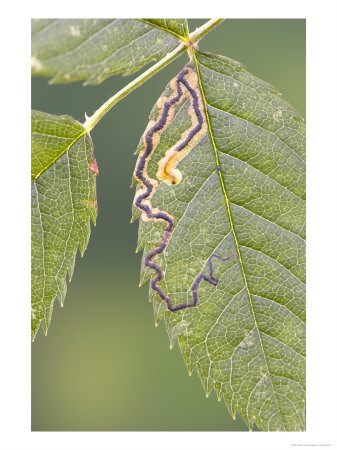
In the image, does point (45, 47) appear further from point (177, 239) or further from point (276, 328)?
point (276, 328)

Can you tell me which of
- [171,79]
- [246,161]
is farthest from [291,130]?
[171,79]

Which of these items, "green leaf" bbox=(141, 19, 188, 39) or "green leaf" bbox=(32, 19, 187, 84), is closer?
"green leaf" bbox=(32, 19, 187, 84)

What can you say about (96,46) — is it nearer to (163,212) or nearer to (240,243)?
(163,212)

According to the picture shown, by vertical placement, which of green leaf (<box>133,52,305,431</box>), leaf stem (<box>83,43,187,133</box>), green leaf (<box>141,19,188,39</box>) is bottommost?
green leaf (<box>133,52,305,431</box>)

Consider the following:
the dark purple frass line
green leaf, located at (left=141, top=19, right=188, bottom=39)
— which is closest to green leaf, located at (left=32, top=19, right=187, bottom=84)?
green leaf, located at (left=141, top=19, right=188, bottom=39)

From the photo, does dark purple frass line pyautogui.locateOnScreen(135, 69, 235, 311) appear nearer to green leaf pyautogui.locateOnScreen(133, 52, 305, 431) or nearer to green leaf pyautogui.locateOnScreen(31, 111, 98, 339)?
green leaf pyautogui.locateOnScreen(133, 52, 305, 431)
